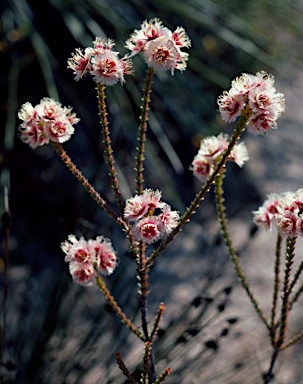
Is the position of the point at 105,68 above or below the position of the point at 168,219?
above

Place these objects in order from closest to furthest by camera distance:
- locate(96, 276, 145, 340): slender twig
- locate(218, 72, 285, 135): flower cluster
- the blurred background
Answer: locate(218, 72, 285, 135): flower cluster → locate(96, 276, 145, 340): slender twig → the blurred background

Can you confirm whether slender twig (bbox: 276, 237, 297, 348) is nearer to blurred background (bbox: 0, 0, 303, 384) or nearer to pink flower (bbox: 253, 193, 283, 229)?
pink flower (bbox: 253, 193, 283, 229)

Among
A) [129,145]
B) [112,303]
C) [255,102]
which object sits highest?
[129,145]

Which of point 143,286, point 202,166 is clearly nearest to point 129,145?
point 202,166

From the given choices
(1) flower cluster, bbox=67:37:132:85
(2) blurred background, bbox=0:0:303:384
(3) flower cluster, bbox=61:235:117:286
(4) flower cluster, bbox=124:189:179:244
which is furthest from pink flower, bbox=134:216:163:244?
(2) blurred background, bbox=0:0:303:384

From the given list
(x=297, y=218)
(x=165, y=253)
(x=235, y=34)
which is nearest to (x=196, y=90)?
(x=235, y=34)

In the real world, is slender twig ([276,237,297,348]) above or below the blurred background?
below

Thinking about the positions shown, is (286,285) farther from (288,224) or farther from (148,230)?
(148,230)
